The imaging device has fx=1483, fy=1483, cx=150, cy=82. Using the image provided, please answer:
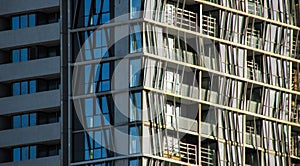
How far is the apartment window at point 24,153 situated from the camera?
111 m

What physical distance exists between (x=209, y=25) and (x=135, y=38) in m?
8.93

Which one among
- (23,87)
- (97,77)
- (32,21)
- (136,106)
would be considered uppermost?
(32,21)

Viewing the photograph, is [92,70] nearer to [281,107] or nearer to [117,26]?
[117,26]

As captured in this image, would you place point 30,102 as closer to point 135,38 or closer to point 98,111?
point 98,111

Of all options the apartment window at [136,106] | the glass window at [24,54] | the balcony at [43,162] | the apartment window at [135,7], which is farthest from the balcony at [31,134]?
the apartment window at [135,7]

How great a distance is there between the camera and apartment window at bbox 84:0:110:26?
10925 cm

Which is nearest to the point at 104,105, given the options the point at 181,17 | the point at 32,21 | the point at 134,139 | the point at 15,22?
the point at 134,139

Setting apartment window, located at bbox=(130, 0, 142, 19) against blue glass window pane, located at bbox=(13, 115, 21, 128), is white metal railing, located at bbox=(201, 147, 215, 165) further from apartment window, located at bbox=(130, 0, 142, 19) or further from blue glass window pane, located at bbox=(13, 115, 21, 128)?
blue glass window pane, located at bbox=(13, 115, 21, 128)

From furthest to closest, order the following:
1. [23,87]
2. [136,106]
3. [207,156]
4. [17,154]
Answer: [23,87]
[207,156]
[17,154]
[136,106]

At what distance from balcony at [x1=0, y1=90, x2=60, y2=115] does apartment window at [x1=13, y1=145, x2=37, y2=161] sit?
112 inches

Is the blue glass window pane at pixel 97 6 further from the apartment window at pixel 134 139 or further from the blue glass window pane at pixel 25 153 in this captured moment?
the blue glass window pane at pixel 25 153

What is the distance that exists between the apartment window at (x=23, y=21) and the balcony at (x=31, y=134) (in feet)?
27.0

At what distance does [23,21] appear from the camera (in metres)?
114

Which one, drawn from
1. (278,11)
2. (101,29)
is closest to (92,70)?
(101,29)
